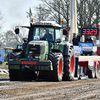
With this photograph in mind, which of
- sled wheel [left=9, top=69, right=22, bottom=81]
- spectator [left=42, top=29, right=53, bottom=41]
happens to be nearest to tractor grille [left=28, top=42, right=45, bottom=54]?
spectator [left=42, top=29, right=53, bottom=41]

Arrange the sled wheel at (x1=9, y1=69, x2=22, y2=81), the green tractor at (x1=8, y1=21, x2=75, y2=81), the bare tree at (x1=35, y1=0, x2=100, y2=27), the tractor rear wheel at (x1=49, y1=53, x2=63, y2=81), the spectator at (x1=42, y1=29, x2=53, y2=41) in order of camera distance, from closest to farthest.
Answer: the tractor rear wheel at (x1=49, y1=53, x2=63, y2=81) → the green tractor at (x1=8, y1=21, x2=75, y2=81) → the sled wheel at (x1=9, y1=69, x2=22, y2=81) → the spectator at (x1=42, y1=29, x2=53, y2=41) → the bare tree at (x1=35, y1=0, x2=100, y2=27)

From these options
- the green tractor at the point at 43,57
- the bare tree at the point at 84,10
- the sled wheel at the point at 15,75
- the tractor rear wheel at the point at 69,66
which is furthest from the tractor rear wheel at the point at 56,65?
the bare tree at the point at 84,10

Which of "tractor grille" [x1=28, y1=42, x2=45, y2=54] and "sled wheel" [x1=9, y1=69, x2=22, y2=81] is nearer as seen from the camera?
"tractor grille" [x1=28, y1=42, x2=45, y2=54]

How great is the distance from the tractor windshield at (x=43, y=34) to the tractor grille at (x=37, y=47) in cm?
75

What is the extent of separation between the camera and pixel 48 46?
509 inches

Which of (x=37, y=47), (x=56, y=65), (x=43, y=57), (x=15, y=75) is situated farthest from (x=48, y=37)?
(x=15, y=75)

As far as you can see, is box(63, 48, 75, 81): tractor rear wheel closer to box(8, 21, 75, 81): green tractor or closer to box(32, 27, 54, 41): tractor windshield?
box(8, 21, 75, 81): green tractor

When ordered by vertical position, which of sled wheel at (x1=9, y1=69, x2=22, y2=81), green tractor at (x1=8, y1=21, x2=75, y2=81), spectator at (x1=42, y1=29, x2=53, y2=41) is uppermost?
spectator at (x1=42, y1=29, x2=53, y2=41)

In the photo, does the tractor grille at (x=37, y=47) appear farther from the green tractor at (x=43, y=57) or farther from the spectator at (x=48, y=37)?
the spectator at (x=48, y=37)

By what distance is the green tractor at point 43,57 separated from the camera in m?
12.0

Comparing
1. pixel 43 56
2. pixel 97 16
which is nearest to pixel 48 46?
pixel 43 56

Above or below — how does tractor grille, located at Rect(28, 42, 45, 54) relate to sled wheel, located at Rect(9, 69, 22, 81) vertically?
above

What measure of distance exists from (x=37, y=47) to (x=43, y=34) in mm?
1080

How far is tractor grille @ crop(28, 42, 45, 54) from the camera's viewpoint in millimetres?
12359
